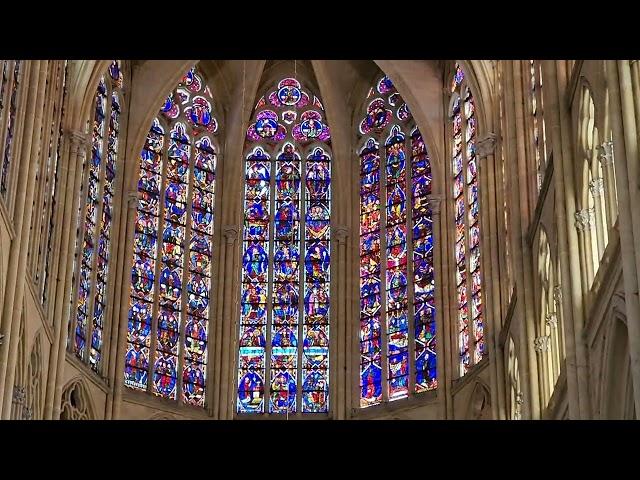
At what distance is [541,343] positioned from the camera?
19.4 metres

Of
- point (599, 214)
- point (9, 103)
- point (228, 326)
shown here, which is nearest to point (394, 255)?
point (228, 326)

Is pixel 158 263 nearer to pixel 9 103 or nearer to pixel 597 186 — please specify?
pixel 9 103

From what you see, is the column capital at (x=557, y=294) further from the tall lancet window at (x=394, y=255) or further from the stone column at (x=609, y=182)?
the tall lancet window at (x=394, y=255)

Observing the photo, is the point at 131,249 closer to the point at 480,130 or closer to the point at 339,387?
the point at 339,387

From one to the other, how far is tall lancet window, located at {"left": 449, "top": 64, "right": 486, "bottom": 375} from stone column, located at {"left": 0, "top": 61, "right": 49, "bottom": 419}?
8.13 meters

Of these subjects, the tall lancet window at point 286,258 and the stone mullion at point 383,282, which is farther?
the tall lancet window at point 286,258

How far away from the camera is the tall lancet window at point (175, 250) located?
26578 mm

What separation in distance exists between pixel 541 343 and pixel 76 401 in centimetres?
871

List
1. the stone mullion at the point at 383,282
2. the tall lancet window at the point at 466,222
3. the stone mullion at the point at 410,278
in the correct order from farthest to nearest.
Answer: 1. the stone mullion at the point at 383,282
2. the stone mullion at the point at 410,278
3. the tall lancet window at the point at 466,222

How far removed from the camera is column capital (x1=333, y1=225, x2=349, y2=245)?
2827 centimetres

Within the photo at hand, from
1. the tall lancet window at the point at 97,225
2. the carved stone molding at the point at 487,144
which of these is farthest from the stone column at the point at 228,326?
the carved stone molding at the point at 487,144

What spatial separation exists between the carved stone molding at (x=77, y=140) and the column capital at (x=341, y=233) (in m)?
5.71

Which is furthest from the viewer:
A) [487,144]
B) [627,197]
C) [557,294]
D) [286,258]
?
[286,258]

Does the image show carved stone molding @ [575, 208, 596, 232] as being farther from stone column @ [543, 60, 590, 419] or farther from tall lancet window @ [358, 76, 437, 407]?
tall lancet window @ [358, 76, 437, 407]
